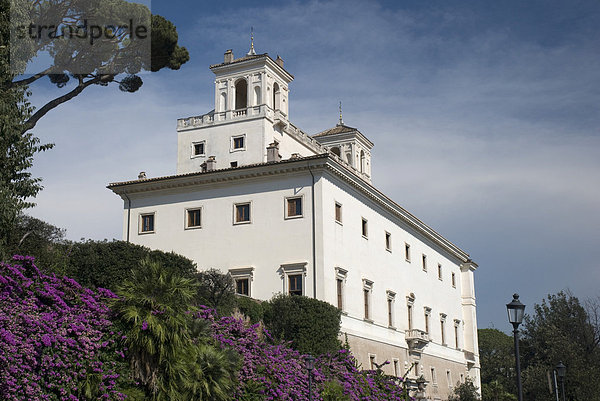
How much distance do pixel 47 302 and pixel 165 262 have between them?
8902 mm

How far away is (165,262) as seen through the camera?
90.4ft

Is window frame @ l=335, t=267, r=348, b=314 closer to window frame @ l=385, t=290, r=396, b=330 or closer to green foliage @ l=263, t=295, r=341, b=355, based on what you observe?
green foliage @ l=263, t=295, r=341, b=355

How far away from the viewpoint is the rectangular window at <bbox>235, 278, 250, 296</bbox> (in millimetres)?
36188

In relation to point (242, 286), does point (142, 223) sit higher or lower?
higher

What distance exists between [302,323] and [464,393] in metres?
24.8

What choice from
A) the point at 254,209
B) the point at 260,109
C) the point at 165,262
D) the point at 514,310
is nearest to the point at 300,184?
the point at 254,209

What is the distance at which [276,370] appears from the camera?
25.7 m

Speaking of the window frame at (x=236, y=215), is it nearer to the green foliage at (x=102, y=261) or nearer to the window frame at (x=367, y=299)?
the window frame at (x=367, y=299)

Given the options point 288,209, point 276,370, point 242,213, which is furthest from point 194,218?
point 276,370

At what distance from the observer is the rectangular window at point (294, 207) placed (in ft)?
119

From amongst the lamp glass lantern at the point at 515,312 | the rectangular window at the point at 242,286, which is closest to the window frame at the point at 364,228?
the rectangular window at the point at 242,286

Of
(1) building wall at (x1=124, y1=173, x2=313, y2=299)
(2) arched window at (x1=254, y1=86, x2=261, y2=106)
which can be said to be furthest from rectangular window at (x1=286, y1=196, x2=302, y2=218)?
(2) arched window at (x1=254, y1=86, x2=261, y2=106)

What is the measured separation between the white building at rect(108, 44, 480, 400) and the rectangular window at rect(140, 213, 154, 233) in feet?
0.17

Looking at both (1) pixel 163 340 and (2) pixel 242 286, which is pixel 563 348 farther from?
(1) pixel 163 340
